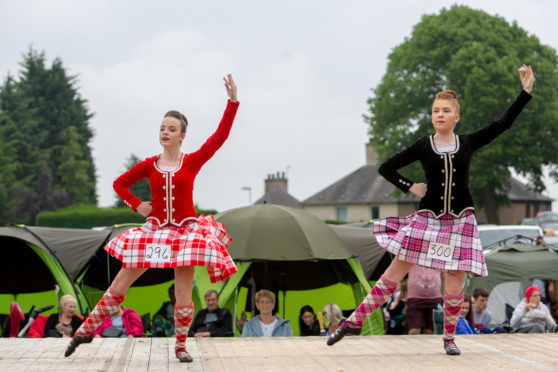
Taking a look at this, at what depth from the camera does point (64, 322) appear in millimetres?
8570

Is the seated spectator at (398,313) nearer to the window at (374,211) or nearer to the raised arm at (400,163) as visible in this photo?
the raised arm at (400,163)

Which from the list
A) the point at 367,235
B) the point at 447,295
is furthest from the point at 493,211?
the point at 447,295

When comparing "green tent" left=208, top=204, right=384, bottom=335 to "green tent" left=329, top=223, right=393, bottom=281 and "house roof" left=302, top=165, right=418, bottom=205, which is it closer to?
"green tent" left=329, top=223, right=393, bottom=281

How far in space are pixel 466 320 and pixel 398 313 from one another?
1996 millimetres

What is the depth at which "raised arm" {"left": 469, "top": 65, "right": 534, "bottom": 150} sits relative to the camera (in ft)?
17.7

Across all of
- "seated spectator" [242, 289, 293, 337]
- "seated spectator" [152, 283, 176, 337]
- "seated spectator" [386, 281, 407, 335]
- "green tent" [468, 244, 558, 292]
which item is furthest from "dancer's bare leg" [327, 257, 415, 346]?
"green tent" [468, 244, 558, 292]

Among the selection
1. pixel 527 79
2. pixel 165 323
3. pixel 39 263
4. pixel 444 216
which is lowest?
pixel 165 323

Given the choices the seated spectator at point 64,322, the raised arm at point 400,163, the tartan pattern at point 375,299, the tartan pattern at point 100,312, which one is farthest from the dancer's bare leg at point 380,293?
the seated spectator at point 64,322

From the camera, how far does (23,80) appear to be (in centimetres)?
6109

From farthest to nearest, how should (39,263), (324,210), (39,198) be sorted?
(324,210) → (39,198) → (39,263)

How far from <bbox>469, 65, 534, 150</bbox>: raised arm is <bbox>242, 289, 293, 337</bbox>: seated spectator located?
146 inches

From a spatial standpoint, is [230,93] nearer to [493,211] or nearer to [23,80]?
[493,211]

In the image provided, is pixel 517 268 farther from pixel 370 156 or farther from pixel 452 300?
pixel 370 156

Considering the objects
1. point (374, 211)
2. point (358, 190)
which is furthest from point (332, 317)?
point (358, 190)
